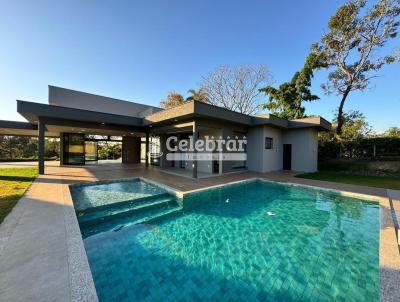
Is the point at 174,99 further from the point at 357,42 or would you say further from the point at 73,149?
the point at 357,42

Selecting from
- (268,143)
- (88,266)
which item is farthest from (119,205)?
(268,143)

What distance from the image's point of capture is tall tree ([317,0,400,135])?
13914mm

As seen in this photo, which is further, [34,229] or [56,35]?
[56,35]

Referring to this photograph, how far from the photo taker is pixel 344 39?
1544cm

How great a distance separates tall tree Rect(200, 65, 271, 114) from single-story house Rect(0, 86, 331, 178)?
10763 millimetres

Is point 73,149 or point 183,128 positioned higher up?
point 183,128

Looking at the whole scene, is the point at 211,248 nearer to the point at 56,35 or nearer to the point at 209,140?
the point at 209,140

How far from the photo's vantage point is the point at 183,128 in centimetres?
1098

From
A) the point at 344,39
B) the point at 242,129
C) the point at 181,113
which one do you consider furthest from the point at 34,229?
the point at 344,39

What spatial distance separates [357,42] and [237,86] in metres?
12.1

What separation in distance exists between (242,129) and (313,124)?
4.85 metres

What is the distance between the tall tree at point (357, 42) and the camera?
13914 mm

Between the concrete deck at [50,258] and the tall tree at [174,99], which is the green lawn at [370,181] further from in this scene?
the tall tree at [174,99]

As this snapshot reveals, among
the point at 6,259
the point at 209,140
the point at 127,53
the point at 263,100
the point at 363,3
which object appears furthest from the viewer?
the point at 263,100
